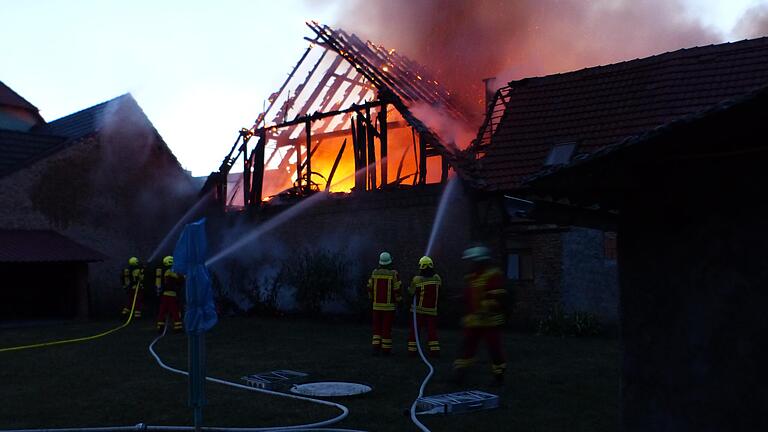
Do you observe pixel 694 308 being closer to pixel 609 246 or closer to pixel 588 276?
pixel 588 276

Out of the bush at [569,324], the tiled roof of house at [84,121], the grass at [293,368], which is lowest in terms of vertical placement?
the grass at [293,368]

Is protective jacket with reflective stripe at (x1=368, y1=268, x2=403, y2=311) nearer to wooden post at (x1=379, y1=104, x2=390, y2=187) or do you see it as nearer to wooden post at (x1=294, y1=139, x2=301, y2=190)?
wooden post at (x1=379, y1=104, x2=390, y2=187)

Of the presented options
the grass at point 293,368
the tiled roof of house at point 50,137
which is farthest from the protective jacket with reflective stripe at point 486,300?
the tiled roof of house at point 50,137

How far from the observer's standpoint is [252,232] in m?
23.8

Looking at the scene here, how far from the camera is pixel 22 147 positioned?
2408 cm

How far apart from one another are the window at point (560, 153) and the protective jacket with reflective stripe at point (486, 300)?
8965mm

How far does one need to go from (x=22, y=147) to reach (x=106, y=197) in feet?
10.6

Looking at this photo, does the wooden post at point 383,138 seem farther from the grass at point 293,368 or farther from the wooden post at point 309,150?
the grass at point 293,368

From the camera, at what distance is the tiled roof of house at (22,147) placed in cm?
2292

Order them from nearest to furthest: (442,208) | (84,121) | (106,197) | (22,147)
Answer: (442,208) < (22,147) < (106,197) < (84,121)

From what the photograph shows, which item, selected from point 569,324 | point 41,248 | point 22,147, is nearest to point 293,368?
point 569,324

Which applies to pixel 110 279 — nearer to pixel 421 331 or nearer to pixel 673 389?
pixel 421 331

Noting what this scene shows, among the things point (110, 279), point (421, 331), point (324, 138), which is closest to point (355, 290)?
point (421, 331)

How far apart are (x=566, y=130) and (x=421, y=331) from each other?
6.50m
